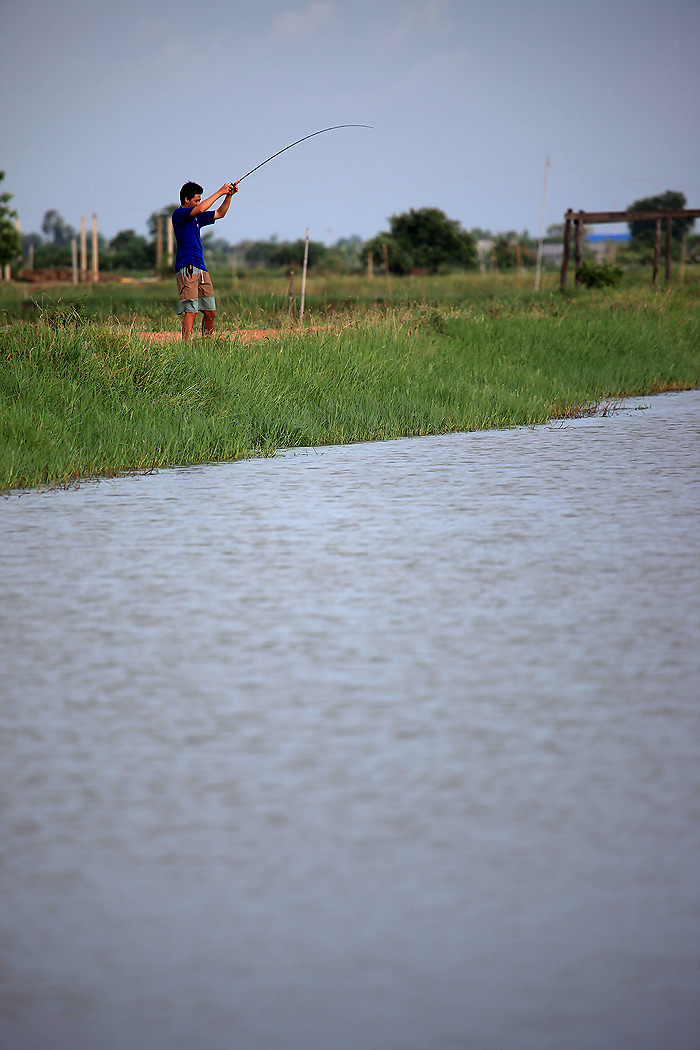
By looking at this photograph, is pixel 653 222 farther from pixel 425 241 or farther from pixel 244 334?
pixel 244 334

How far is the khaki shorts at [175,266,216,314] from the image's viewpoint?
45.8 ft

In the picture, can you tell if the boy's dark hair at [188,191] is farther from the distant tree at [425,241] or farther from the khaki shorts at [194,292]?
the distant tree at [425,241]

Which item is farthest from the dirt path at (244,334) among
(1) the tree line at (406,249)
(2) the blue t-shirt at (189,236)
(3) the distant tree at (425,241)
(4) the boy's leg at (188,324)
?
(3) the distant tree at (425,241)

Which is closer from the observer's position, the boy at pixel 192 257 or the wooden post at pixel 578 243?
the boy at pixel 192 257

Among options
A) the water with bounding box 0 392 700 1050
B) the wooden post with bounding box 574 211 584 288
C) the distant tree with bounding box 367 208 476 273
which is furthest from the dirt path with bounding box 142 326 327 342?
the distant tree with bounding box 367 208 476 273

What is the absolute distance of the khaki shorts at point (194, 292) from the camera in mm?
13961

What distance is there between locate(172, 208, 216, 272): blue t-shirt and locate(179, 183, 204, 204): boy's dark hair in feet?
0.46

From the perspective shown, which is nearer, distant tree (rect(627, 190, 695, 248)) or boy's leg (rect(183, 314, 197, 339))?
boy's leg (rect(183, 314, 197, 339))

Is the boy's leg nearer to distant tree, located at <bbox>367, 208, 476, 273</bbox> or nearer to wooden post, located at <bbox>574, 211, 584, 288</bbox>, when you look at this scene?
wooden post, located at <bbox>574, 211, 584, 288</bbox>

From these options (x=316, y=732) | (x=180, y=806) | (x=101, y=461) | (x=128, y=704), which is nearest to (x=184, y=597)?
(x=128, y=704)

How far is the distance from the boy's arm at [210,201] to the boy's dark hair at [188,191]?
0.14m

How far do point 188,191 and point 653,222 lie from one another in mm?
99241

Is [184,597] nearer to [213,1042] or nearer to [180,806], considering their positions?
[180,806]

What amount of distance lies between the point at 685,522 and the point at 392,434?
478cm
